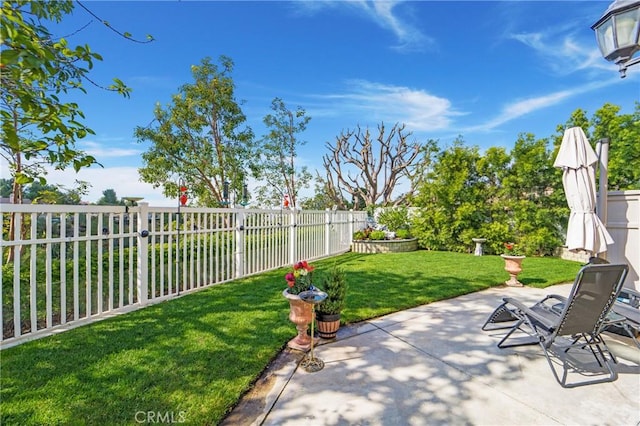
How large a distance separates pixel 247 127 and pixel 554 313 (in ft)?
35.9

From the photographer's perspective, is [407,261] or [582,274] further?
[407,261]

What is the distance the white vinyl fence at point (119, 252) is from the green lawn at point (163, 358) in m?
0.39

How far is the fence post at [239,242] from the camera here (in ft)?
18.9

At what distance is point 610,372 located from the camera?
2494 mm

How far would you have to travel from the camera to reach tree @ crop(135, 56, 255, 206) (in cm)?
1072

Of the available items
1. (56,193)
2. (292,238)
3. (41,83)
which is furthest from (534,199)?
(56,193)

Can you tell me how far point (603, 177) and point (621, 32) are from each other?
2242mm

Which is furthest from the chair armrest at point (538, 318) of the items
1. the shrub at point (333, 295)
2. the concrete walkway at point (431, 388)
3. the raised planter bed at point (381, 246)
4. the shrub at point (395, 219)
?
the shrub at point (395, 219)

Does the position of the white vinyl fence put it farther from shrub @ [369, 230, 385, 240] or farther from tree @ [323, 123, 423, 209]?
tree @ [323, 123, 423, 209]

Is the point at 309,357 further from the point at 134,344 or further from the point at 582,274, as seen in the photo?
the point at 582,274

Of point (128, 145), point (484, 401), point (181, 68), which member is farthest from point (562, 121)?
point (128, 145)

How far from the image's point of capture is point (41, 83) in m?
2.04
